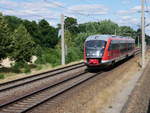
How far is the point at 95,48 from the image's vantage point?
915 inches

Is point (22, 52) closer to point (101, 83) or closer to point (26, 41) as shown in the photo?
point (26, 41)

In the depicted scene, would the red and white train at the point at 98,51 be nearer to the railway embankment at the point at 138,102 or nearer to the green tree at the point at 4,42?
the green tree at the point at 4,42

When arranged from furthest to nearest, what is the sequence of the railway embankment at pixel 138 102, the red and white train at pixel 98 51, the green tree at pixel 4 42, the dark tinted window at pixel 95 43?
the green tree at pixel 4 42
the dark tinted window at pixel 95 43
the red and white train at pixel 98 51
the railway embankment at pixel 138 102

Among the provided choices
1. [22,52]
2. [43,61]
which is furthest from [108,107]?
[43,61]

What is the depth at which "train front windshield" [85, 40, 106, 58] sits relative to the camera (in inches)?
907

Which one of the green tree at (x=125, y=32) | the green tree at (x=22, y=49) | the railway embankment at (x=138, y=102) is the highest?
the green tree at (x=125, y=32)

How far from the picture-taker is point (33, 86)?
17.1 meters

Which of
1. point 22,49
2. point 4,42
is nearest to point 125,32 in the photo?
point 22,49

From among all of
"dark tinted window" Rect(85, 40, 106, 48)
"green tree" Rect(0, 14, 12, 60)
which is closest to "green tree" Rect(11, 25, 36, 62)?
"green tree" Rect(0, 14, 12, 60)

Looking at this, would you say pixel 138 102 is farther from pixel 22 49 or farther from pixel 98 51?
pixel 22 49

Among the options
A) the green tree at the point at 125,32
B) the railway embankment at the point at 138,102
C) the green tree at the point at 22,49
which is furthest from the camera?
the green tree at the point at 125,32

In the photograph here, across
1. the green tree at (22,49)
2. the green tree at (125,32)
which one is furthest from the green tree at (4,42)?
the green tree at (125,32)

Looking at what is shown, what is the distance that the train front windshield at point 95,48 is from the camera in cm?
2305

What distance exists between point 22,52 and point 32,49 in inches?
68.7
